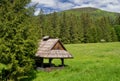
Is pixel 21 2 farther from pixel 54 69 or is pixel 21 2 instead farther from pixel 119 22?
pixel 119 22

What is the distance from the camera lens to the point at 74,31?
104562 mm

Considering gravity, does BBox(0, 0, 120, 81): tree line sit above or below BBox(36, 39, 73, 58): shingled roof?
above

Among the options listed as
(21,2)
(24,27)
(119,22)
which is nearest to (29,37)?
(24,27)

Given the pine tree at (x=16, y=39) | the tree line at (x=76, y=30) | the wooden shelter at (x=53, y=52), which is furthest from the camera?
the tree line at (x=76, y=30)

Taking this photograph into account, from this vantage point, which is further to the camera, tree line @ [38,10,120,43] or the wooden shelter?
tree line @ [38,10,120,43]

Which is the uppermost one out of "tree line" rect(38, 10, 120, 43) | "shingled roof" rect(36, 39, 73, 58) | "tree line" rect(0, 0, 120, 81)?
"tree line" rect(0, 0, 120, 81)

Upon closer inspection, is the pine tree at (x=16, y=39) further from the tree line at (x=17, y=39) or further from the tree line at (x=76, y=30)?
→ the tree line at (x=76, y=30)

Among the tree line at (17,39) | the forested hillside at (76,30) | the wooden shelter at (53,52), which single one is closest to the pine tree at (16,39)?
the tree line at (17,39)

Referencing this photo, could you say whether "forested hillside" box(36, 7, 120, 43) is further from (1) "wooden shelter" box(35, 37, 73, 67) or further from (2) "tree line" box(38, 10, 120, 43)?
(1) "wooden shelter" box(35, 37, 73, 67)

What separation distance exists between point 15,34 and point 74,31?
75.6 metres

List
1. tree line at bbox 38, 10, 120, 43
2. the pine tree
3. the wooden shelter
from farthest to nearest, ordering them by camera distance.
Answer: tree line at bbox 38, 10, 120, 43 < the wooden shelter < the pine tree

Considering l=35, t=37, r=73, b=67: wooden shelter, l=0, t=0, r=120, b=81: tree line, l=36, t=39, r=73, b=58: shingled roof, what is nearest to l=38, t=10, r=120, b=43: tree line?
l=36, t=39, r=73, b=58: shingled roof

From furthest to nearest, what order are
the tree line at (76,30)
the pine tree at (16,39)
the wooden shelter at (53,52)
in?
1. the tree line at (76,30)
2. the wooden shelter at (53,52)
3. the pine tree at (16,39)

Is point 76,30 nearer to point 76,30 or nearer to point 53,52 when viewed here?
point 76,30
